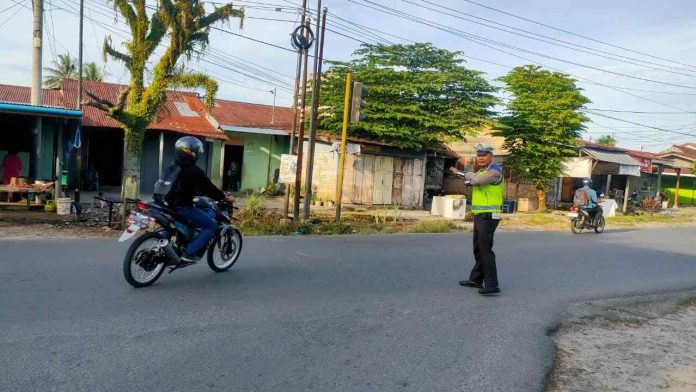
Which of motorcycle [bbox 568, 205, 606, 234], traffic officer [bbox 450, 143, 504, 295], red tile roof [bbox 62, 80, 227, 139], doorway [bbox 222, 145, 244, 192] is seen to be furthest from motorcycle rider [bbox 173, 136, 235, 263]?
doorway [bbox 222, 145, 244, 192]

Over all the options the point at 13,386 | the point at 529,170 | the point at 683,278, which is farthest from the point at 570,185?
the point at 13,386

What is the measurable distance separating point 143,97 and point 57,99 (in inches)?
399

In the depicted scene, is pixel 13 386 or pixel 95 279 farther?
pixel 95 279

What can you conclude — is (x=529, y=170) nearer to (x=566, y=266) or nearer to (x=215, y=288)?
(x=566, y=266)

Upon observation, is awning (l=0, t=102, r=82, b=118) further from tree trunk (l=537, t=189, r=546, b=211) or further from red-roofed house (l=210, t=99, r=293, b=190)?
tree trunk (l=537, t=189, r=546, b=211)

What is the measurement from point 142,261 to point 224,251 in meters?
1.35

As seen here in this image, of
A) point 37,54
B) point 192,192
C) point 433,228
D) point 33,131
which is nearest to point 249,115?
point 33,131

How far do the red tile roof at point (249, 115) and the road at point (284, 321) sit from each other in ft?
49.3

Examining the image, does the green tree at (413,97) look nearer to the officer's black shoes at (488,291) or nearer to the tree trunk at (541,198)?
the tree trunk at (541,198)

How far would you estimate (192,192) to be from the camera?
6316 mm

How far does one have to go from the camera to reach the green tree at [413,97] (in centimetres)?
2053

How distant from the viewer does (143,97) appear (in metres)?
14.9

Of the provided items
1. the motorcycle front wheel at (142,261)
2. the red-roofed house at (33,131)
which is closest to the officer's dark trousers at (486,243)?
the motorcycle front wheel at (142,261)

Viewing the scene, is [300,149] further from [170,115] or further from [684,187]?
[684,187]
